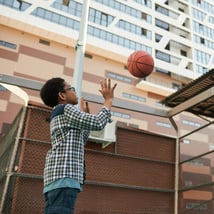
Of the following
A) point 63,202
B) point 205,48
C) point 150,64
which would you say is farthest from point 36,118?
point 205,48

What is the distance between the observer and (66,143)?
269 centimetres

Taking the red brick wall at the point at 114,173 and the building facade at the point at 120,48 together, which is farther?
the building facade at the point at 120,48

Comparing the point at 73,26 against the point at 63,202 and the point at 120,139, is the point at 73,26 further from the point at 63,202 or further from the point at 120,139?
the point at 63,202

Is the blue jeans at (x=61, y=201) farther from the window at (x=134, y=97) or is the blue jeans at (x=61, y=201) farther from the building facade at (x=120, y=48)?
the window at (x=134, y=97)

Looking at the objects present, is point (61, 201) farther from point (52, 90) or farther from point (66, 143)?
point (52, 90)

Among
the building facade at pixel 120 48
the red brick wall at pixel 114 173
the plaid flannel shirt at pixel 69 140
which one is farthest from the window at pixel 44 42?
the plaid flannel shirt at pixel 69 140

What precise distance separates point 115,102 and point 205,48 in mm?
37027

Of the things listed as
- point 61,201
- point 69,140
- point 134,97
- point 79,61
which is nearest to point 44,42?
point 134,97

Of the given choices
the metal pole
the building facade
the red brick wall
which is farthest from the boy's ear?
the building facade

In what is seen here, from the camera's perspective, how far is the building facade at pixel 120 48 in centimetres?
2912

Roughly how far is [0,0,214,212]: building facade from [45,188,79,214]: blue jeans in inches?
950

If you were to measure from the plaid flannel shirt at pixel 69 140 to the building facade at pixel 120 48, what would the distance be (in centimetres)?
2379

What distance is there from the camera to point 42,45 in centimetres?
3120

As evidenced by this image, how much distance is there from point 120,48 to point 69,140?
30853 mm
